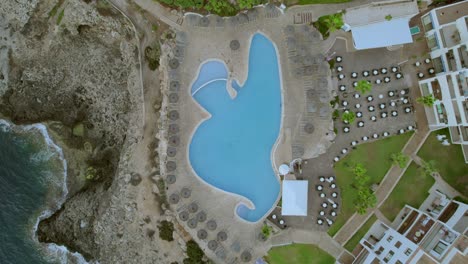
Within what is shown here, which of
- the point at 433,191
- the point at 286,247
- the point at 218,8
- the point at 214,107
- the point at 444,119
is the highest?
the point at 218,8

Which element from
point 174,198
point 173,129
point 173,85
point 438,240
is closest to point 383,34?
point 438,240

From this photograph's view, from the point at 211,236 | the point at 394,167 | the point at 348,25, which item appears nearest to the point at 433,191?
the point at 394,167

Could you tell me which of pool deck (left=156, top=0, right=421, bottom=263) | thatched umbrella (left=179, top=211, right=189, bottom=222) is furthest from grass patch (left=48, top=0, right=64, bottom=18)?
thatched umbrella (left=179, top=211, right=189, bottom=222)

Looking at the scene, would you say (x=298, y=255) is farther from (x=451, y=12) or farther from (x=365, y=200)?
(x=451, y=12)

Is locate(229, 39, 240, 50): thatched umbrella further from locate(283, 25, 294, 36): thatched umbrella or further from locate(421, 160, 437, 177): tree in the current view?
locate(421, 160, 437, 177): tree

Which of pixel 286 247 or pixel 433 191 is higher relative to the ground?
pixel 433 191

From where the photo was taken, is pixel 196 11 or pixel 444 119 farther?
pixel 196 11

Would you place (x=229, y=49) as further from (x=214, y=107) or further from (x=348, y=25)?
(x=348, y=25)
